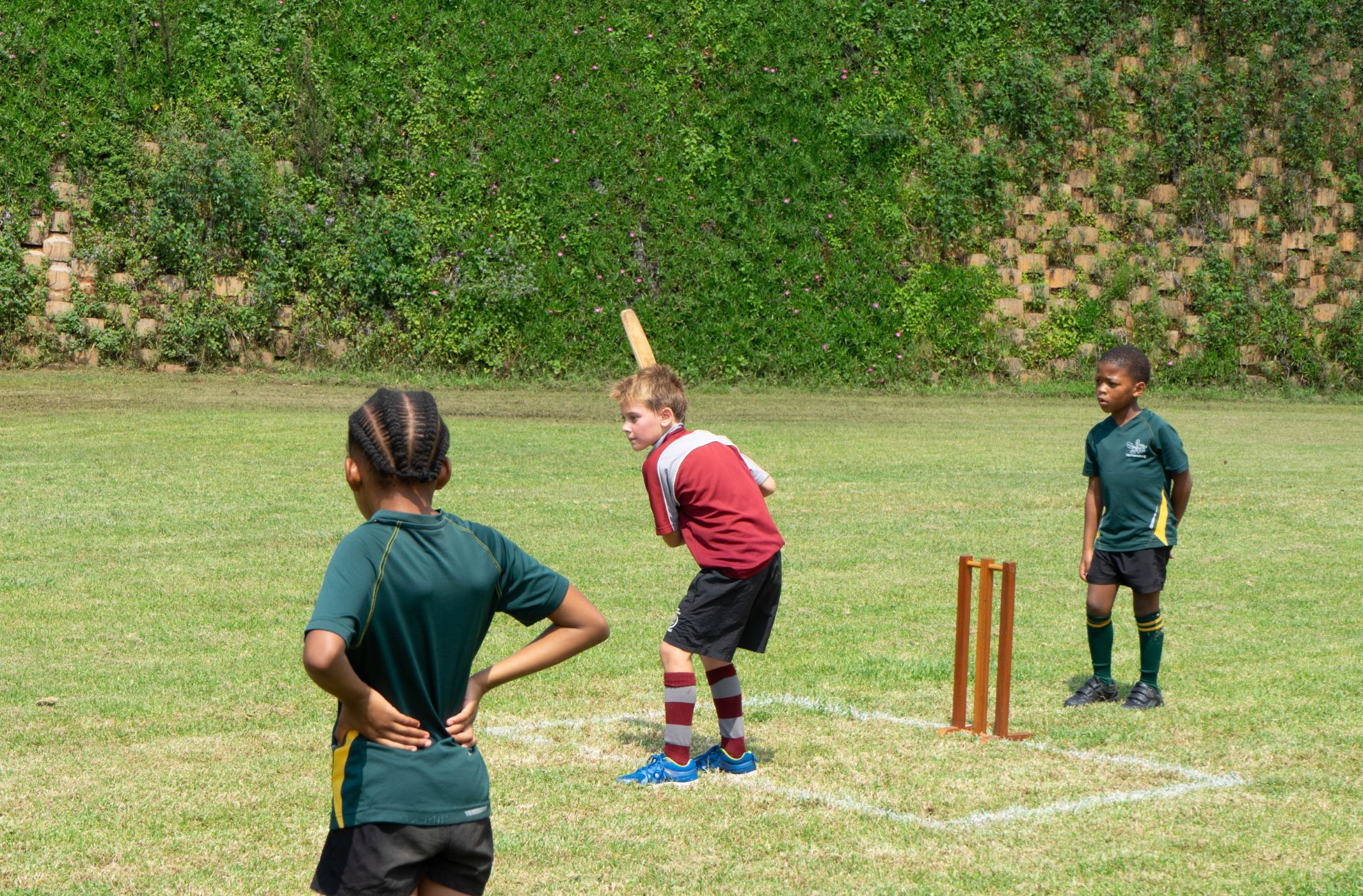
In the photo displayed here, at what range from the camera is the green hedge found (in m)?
24.1

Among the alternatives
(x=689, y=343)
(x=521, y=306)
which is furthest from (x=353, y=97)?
(x=689, y=343)

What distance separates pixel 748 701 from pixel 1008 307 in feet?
71.3

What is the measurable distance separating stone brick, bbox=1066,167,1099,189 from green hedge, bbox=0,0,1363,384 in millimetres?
506

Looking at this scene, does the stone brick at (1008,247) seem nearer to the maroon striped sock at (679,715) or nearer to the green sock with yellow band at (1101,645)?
the green sock with yellow band at (1101,645)

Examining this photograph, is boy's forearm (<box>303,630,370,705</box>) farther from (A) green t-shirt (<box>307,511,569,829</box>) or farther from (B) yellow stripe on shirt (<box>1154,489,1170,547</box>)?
(B) yellow stripe on shirt (<box>1154,489,1170,547</box>)

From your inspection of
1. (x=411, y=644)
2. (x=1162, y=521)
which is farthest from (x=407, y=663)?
(x=1162, y=521)

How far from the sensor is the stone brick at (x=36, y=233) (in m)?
23.7

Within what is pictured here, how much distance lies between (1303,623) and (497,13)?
785 inches

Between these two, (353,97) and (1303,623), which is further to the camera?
(353,97)

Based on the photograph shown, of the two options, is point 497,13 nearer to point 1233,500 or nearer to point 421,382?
point 421,382

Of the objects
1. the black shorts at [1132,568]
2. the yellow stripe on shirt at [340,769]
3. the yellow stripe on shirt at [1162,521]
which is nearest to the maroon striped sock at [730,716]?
the black shorts at [1132,568]

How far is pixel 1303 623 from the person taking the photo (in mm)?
8883

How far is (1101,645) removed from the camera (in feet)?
22.9

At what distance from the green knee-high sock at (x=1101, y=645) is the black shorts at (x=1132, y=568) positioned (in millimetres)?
165
